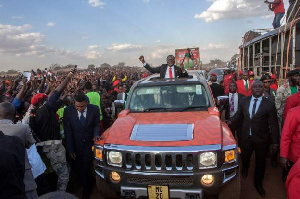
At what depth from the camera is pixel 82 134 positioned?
13.5 feet

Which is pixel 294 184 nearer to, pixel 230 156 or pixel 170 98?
pixel 230 156

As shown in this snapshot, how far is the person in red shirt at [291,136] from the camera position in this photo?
332 cm

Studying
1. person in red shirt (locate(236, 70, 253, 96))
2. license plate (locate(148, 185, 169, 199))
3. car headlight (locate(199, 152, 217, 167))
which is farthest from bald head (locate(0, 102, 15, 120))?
person in red shirt (locate(236, 70, 253, 96))

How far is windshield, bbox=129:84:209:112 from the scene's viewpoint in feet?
13.8

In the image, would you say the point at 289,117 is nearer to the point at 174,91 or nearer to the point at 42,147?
the point at 174,91

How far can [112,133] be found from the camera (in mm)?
3547

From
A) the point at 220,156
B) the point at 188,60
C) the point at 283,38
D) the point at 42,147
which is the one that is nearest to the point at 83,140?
the point at 42,147

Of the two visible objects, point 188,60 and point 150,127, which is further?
point 188,60

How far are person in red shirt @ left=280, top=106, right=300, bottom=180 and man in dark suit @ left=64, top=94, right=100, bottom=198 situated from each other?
2.74 m

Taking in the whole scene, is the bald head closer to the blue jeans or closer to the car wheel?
the car wheel

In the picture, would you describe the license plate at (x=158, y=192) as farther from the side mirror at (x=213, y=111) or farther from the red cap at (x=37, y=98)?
the red cap at (x=37, y=98)

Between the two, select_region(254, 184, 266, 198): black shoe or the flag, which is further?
the flag

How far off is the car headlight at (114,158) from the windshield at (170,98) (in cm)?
118

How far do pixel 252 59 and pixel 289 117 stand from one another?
7.53 meters
